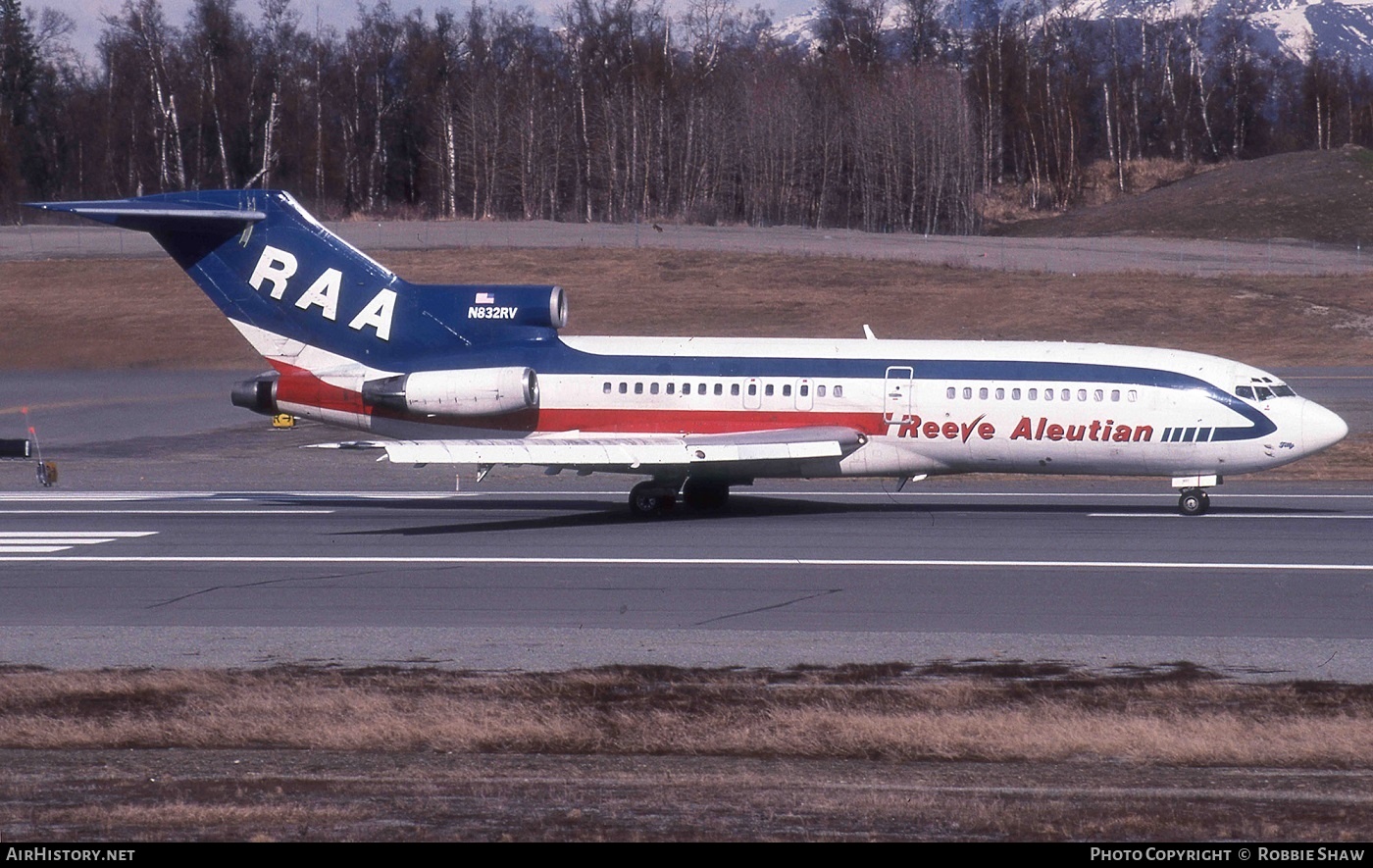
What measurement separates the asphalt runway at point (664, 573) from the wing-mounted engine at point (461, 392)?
1948mm

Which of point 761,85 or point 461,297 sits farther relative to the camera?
point 761,85

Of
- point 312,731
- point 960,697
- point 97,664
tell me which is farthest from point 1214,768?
point 97,664

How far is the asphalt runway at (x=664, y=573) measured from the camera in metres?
15.8

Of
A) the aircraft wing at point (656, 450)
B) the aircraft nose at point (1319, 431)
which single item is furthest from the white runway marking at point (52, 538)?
the aircraft nose at point (1319, 431)

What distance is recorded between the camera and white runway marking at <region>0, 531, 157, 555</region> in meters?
22.1

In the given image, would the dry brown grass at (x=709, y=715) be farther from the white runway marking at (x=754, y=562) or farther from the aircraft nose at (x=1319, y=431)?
the aircraft nose at (x=1319, y=431)

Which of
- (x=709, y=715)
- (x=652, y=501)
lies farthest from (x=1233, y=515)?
(x=709, y=715)

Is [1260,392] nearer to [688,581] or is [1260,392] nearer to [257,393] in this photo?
[688,581]

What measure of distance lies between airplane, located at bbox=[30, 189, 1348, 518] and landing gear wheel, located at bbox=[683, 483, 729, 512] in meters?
0.04

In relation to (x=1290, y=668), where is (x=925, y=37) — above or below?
above

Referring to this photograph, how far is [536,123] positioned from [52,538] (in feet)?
237
